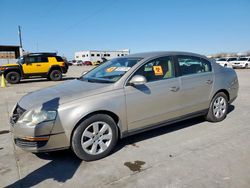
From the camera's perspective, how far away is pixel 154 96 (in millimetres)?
3787

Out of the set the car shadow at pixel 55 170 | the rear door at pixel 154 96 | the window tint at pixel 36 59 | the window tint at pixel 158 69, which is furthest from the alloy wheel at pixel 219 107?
the window tint at pixel 36 59

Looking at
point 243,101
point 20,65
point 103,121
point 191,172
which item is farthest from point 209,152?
point 20,65

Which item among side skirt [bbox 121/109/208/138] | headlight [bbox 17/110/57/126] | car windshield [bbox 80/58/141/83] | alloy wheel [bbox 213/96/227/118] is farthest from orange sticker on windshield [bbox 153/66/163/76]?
headlight [bbox 17/110/57/126]

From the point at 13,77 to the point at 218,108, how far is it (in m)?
13.1

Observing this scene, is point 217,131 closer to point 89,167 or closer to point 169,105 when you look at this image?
point 169,105

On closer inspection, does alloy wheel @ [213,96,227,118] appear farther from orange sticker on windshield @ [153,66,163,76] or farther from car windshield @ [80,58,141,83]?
car windshield @ [80,58,141,83]

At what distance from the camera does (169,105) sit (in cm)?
401

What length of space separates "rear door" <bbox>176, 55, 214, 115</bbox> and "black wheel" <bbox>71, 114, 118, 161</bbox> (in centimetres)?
152

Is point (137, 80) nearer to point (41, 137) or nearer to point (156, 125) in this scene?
point (156, 125)

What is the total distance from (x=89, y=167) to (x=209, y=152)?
5.95 ft

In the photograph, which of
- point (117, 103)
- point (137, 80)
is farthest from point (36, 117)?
point (137, 80)

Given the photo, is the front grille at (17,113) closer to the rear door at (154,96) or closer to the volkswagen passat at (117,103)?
the volkswagen passat at (117,103)

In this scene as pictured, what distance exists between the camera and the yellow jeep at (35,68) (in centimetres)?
1428

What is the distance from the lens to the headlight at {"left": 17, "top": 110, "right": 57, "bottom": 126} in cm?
301
